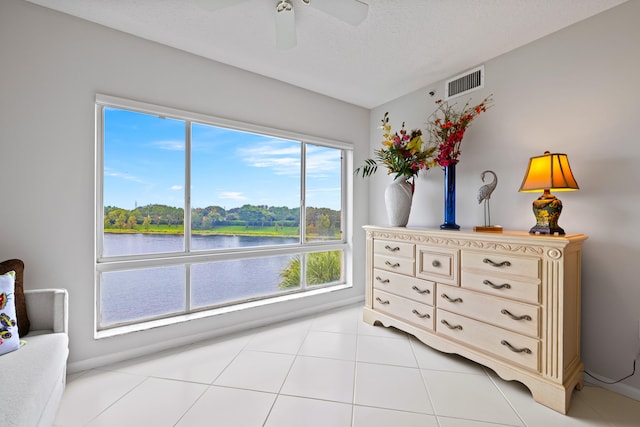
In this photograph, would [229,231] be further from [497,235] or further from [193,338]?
[497,235]

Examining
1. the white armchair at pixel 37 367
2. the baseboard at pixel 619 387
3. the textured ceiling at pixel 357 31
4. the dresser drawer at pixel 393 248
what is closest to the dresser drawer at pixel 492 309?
the dresser drawer at pixel 393 248

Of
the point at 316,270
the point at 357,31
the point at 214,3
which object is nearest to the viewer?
the point at 214,3

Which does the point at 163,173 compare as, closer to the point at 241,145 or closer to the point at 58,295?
the point at 241,145

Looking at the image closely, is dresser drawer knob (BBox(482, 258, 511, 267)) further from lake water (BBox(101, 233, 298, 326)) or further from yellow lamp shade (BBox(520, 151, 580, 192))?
lake water (BBox(101, 233, 298, 326))

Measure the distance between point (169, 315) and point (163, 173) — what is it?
4.07 feet

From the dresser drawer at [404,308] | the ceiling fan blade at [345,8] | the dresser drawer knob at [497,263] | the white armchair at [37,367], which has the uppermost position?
the ceiling fan blade at [345,8]

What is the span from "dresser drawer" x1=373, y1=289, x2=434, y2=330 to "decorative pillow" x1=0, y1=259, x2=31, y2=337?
258cm

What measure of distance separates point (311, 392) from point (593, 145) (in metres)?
2.50

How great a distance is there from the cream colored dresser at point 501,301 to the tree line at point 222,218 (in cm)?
108

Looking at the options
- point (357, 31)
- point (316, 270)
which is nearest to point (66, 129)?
point (357, 31)

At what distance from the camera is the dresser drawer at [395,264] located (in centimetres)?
246

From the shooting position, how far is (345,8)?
5.24 ft

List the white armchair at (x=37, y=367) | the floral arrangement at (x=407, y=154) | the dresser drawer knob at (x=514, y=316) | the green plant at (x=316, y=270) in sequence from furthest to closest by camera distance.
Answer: the green plant at (x=316, y=270)
the floral arrangement at (x=407, y=154)
the dresser drawer knob at (x=514, y=316)
the white armchair at (x=37, y=367)

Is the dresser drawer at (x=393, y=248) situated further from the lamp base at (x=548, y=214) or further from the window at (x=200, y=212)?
the lamp base at (x=548, y=214)
